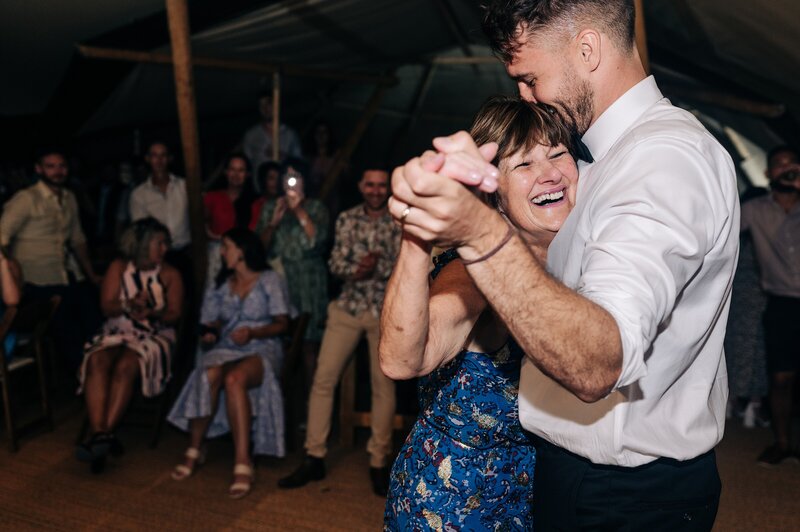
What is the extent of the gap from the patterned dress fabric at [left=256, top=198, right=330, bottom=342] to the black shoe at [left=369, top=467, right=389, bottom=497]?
1291mm

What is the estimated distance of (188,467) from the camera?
4.18 meters

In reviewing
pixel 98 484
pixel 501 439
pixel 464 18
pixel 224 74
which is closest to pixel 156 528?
pixel 98 484

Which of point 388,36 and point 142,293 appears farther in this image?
point 388,36

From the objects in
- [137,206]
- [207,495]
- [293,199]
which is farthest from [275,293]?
[137,206]

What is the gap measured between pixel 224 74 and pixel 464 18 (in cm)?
255

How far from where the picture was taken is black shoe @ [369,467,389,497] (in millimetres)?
3984

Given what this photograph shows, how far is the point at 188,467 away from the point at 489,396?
2985 millimetres

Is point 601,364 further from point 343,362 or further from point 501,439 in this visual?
point 343,362

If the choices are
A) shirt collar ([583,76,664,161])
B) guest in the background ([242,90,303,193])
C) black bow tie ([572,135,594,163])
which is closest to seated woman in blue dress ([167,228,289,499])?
guest in the background ([242,90,303,193])

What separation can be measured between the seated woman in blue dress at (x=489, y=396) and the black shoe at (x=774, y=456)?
3.35 metres

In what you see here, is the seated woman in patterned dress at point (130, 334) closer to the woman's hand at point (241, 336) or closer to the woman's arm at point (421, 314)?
the woman's hand at point (241, 336)

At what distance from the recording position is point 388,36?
7.31 metres

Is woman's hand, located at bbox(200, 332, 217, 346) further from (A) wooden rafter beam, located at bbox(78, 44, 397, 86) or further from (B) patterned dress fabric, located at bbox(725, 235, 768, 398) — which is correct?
(B) patterned dress fabric, located at bbox(725, 235, 768, 398)

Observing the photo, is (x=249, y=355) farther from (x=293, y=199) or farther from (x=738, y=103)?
(x=738, y=103)
